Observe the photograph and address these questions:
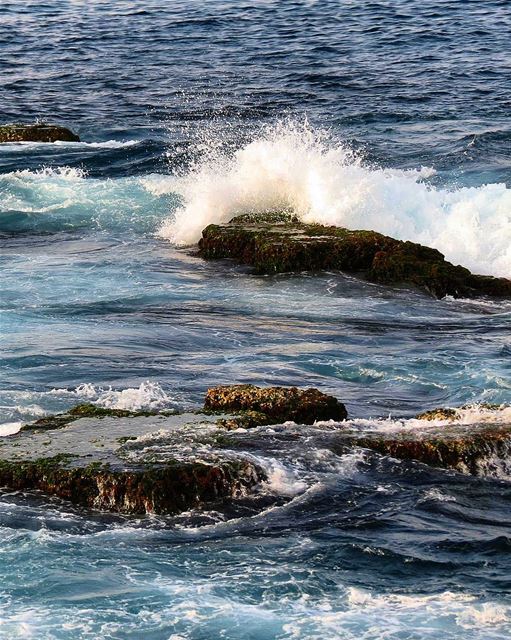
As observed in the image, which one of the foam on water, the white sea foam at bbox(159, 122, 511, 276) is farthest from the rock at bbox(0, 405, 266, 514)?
the white sea foam at bbox(159, 122, 511, 276)

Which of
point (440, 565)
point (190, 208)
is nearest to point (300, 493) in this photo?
point (440, 565)

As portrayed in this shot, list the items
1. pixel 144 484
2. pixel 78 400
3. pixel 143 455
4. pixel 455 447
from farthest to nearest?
pixel 78 400 < pixel 455 447 < pixel 143 455 < pixel 144 484

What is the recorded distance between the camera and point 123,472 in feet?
26.8

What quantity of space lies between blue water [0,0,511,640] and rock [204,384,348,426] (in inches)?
13.5

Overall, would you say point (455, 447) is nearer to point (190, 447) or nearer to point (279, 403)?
point (279, 403)

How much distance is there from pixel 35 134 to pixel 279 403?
16197mm

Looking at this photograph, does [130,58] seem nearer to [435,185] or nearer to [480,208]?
[435,185]

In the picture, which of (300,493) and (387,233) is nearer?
(300,493)

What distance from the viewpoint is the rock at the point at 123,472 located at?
807cm

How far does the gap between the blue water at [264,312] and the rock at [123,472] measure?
0.16 m

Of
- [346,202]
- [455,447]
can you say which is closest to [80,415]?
[455,447]

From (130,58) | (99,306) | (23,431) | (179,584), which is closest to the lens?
(179,584)

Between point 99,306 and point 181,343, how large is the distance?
1.94m

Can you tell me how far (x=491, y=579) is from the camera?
7.25m
